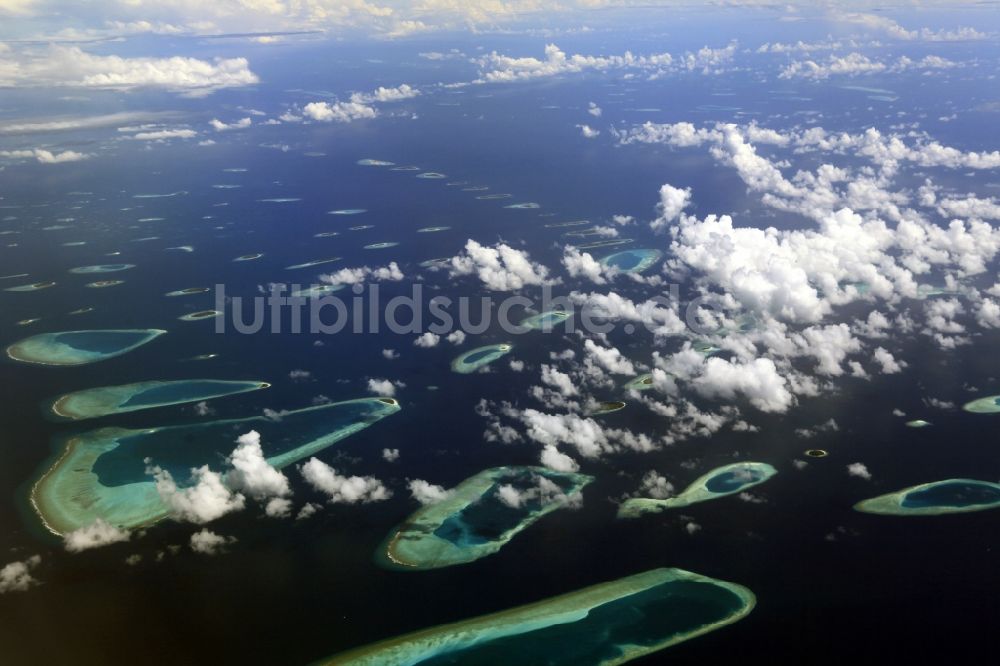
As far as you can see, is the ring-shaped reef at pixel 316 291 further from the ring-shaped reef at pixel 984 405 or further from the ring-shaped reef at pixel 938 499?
the ring-shaped reef at pixel 984 405

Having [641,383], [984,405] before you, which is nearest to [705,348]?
[641,383]

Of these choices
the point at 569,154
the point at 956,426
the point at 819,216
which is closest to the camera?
the point at 956,426

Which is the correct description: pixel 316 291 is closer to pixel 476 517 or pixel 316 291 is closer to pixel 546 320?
pixel 546 320

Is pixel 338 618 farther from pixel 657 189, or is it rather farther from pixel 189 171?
pixel 189 171

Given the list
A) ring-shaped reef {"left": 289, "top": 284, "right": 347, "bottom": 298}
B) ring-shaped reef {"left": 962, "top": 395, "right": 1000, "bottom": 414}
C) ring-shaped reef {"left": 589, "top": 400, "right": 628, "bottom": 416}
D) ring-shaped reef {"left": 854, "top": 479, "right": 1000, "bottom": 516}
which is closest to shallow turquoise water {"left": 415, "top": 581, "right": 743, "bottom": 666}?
ring-shaped reef {"left": 854, "top": 479, "right": 1000, "bottom": 516}

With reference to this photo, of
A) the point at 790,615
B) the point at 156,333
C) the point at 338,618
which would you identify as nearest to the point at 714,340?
the point at 790,615

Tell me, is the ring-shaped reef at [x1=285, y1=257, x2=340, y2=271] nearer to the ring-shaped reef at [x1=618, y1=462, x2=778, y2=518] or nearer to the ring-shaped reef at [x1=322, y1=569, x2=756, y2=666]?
the ring-shaped reef at [x1=618, y1=462, x2=778, y2=518]

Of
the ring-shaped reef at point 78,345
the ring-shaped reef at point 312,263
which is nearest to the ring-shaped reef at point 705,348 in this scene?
the ring-shaped reef at point 312,263
